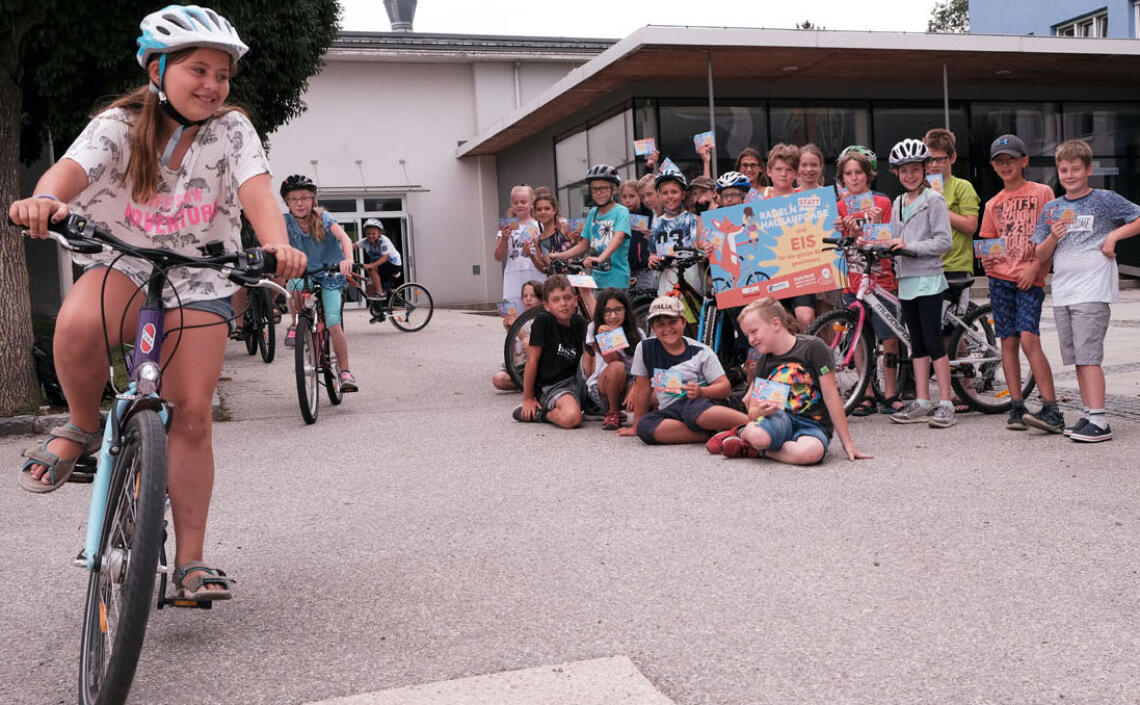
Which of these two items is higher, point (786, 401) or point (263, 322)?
point (263, 322)

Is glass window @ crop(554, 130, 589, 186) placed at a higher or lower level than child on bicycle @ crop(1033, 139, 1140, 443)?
higher

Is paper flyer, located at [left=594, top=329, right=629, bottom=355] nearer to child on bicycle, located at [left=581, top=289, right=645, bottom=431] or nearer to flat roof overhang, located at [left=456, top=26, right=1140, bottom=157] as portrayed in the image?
child on bicycle, located at [left=581, top=289, right=645, bottom=431]

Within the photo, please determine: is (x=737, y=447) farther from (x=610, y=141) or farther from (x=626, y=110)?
(x=610, y=141)

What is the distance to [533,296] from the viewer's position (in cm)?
920

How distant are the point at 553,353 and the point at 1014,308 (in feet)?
10.1

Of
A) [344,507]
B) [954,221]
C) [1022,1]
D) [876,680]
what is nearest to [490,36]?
[1022,1]

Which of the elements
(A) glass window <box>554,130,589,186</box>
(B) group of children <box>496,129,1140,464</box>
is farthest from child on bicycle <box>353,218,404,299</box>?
(B) group of children <box>496,129,1140,464</box>

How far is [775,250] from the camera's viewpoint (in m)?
7.72

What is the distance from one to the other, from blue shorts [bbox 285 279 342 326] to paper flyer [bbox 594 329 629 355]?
7.63 ft

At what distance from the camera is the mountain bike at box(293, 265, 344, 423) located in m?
7.94

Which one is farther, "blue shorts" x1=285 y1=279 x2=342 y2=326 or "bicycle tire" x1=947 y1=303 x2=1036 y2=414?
"blue shorts" x1=285 y1=279 x2=342 y2=326

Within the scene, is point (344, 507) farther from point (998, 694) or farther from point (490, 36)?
point (490, 36)

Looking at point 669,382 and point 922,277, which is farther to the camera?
point 922,277

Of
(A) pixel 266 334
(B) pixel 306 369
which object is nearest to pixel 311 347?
(B) pixel 306 369
